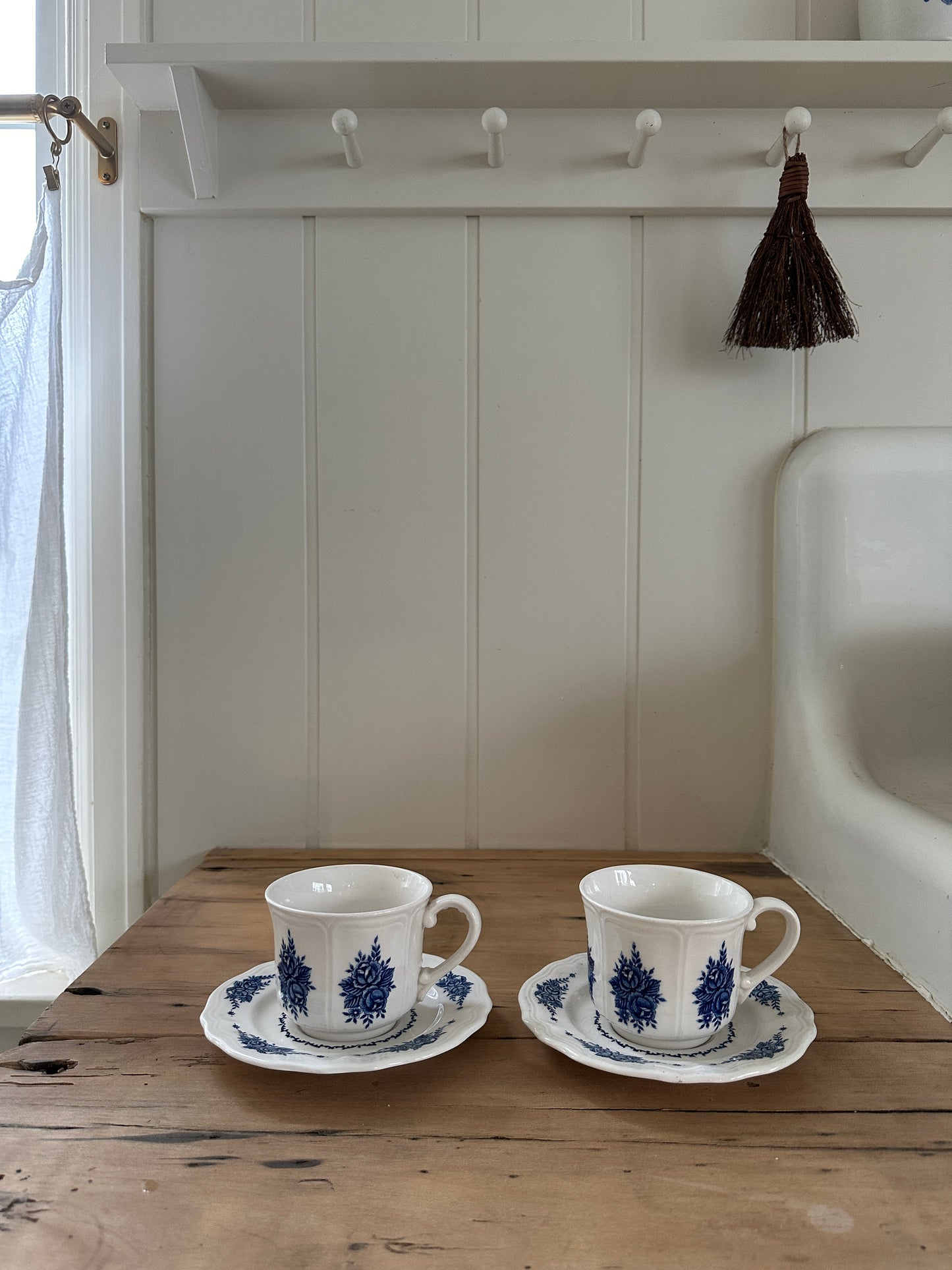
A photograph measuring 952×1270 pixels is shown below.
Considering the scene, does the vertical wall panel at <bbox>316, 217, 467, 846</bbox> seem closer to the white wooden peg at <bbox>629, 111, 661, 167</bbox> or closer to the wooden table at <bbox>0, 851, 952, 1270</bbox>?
the white wooden peg at <bbox>629, 111, 661, 167</bbox>

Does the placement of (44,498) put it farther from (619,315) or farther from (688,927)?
(688,927)

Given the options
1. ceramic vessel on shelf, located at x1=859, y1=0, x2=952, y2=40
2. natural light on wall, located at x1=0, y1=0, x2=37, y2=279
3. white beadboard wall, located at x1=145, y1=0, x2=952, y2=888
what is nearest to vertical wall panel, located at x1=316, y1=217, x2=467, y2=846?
white beadboard wall, located at x1=145, y1=0, x2=952, y2=888

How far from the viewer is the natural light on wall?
3.10ft

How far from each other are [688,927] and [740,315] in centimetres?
65

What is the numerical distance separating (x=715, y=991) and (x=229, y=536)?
68 cm

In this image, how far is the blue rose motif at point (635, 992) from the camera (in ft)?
1.45

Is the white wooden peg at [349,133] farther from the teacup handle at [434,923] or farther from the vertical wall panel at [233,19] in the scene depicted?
the teacup handle at [434,923]

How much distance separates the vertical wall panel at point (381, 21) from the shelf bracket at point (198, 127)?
5.9 inches

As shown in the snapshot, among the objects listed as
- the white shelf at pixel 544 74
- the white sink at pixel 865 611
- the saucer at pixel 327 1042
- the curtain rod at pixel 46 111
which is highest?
the white shelf at pixel 544 74

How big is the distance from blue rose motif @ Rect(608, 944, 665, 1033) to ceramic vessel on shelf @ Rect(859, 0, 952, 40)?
90cm

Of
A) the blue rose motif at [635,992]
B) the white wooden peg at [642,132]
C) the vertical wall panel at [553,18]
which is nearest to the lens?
the blue rose motif at [635,992]

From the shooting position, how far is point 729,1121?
Result: 42 centimetres

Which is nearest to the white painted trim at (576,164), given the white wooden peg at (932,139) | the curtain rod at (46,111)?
the white wooden peg at (932,139)

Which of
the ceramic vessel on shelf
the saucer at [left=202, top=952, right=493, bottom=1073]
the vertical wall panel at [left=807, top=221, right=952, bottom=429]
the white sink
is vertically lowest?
the saucer at [left=202, top=952, right=493, bottom=1073]
